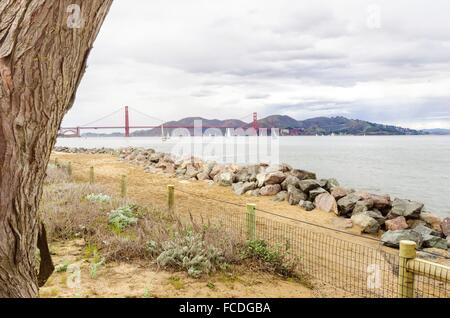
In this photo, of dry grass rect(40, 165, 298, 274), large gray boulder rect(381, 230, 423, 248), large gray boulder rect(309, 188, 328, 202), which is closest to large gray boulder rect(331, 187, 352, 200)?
large gray boulder rect(309, 188, 328, 202)

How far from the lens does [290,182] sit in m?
14.4

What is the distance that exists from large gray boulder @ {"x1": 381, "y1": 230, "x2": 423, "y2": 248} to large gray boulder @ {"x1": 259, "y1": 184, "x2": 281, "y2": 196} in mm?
5332

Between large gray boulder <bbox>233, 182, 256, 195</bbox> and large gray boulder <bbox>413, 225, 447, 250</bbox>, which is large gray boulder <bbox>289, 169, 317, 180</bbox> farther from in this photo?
large gray boulder <bbox>413, 225, 447, 250</bbox>

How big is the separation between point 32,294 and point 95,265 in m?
2.80

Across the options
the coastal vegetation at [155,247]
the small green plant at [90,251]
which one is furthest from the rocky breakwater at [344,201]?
the small green plant at [90,251]

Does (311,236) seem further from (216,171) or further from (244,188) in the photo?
(216,171)

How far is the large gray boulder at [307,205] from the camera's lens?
41.2 ft

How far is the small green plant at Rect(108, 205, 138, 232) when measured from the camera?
719 centimetres

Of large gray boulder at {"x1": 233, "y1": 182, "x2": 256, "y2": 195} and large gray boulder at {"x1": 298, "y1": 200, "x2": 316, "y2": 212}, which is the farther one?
large gray boulder at {"x1": 233, "y1": 182, "x2": 256, "y2": 195}

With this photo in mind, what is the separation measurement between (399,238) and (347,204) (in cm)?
277

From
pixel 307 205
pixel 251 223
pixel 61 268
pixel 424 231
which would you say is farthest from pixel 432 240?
pixel 61 268

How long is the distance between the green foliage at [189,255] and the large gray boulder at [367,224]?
6.40m

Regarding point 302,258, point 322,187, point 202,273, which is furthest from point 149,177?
point 202,273
